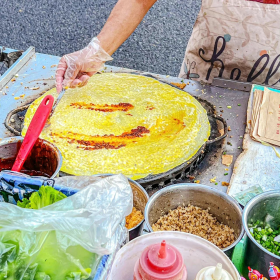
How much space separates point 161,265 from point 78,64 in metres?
1.38

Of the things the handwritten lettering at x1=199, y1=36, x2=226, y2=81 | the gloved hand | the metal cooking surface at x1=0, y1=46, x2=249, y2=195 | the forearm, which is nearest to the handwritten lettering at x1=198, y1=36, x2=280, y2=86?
the handwritten lettering at x1=199, y1=36, x2=226, y2=81

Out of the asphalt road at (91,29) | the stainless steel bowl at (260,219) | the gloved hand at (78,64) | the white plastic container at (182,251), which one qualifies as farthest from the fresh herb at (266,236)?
the asphalt road at (91,29)

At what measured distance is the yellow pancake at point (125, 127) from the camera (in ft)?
5.41

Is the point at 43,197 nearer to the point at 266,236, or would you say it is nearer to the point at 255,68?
the point at 266,236

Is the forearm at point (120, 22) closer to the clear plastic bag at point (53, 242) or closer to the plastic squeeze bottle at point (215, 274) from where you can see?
the clear plastic bag at point (53, 242)

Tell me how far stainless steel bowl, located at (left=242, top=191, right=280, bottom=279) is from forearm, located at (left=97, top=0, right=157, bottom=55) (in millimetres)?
1275

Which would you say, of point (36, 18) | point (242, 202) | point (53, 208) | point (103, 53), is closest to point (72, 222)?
point (53, 208)

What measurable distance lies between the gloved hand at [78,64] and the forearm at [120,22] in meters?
0.07

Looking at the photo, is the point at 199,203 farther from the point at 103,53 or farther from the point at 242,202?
the point at 103,53

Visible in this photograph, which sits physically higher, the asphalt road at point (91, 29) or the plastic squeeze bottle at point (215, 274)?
the plastic squeeze bottle at point (215, 274)

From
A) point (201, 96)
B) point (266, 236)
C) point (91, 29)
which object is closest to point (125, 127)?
point (201, 96)

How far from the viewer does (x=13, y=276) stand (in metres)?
0.75

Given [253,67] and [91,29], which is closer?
[253,67]

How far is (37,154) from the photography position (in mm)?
1402
